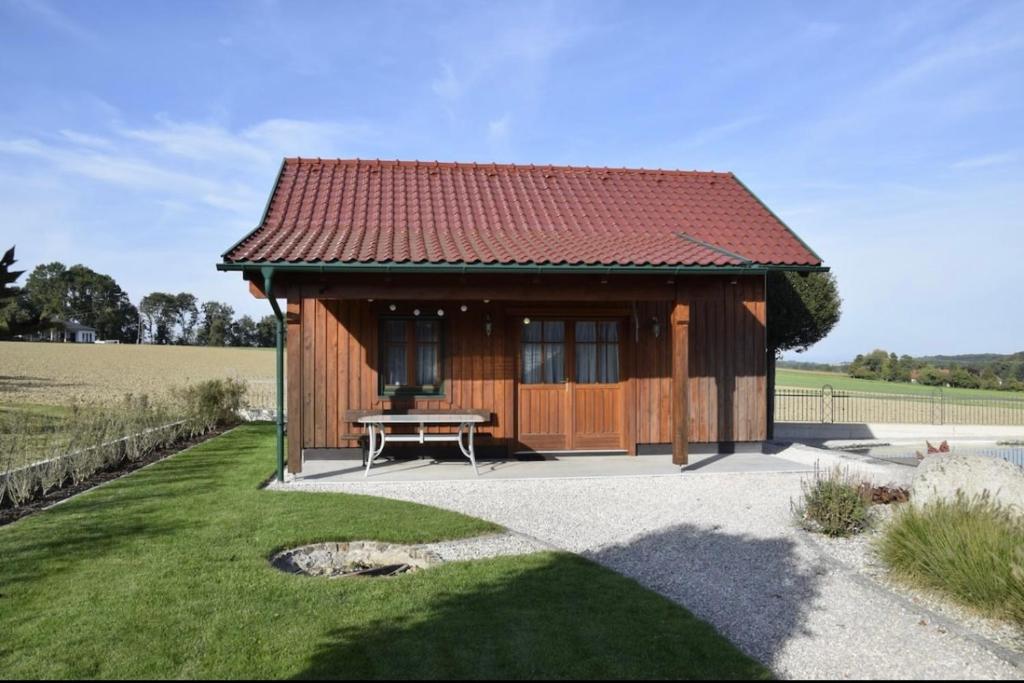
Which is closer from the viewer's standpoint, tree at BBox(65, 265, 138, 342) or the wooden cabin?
the wooden cabin

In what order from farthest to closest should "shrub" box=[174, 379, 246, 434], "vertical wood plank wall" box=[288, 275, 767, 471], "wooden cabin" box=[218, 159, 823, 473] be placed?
"shrub" box=[174, 379, 246, 434], "vertical wood plank wall" box=[288, 275, 767, 471], "wooden cabin" box=[218, 159, 823, 473]

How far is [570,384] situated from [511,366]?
0.97 m

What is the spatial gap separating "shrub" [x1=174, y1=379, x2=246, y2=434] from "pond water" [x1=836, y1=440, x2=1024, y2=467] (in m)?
12.6

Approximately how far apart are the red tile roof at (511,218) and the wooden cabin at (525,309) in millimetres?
45

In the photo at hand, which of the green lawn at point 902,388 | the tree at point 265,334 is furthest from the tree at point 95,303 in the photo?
the green lawn at point 902,388

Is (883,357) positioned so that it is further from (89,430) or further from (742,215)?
(89,430)

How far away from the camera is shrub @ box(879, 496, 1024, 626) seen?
4.70 metres

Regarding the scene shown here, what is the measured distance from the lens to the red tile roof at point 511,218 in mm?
9328

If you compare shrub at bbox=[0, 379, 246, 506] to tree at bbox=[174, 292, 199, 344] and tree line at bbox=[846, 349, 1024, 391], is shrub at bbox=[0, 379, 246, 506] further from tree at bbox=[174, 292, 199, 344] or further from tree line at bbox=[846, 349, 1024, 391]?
tree at bbox=[174, 292, 199, 344]

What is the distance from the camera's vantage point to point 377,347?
10375 mm

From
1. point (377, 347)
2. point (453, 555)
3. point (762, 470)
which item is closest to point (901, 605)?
point (453, 555)

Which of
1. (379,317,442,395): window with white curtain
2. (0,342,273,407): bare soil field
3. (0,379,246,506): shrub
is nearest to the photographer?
(0,379,246,506): shrub

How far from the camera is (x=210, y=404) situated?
15.4 m

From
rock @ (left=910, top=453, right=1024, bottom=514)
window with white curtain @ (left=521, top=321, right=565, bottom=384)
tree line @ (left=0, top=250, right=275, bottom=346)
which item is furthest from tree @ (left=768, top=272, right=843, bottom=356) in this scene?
tree line @ (left=0, top=250, right=275, bottom=346)
